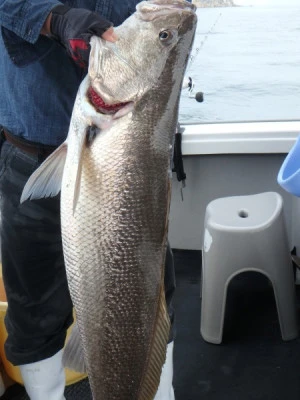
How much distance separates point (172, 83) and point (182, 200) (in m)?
2.39

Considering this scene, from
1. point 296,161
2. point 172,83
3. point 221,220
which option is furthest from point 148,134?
point 221,220

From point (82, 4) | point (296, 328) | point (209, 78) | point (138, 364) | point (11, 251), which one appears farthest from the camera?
point (209, 78)

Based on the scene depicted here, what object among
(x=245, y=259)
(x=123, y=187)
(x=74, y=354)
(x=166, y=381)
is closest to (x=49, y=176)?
(x=123, y=187)

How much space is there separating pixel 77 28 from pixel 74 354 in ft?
2.57

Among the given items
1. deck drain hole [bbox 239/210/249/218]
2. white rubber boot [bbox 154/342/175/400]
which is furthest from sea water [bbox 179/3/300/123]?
white rubber boot [bbox 154/342/175/400]

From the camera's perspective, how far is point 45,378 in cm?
183

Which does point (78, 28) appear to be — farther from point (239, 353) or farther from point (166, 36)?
point (239, 353)

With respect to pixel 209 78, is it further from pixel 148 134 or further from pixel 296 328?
pixel 148 134

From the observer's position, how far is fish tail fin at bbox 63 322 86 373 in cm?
138

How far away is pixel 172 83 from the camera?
1.24m

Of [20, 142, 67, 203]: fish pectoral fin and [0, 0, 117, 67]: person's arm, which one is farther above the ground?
[0, 0, 117, 67]: person's arm

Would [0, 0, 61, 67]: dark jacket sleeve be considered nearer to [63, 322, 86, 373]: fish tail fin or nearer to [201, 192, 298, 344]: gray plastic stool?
[63, 322, 86, 373]: fish tail fin

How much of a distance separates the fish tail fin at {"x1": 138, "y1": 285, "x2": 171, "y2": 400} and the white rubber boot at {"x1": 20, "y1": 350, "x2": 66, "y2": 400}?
0.58 m

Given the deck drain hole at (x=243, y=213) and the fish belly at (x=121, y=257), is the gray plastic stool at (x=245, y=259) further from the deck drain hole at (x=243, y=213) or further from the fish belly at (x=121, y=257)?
the fish belly at (x=121, y=257)
